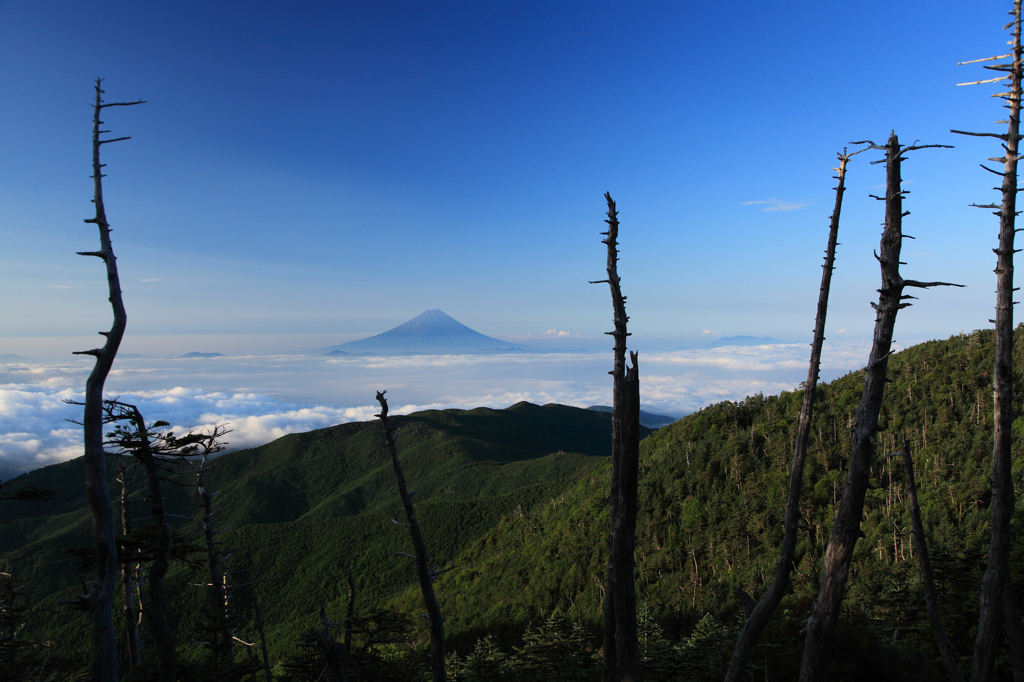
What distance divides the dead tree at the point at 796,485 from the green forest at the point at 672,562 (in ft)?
1.72

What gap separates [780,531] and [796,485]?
36372 mm

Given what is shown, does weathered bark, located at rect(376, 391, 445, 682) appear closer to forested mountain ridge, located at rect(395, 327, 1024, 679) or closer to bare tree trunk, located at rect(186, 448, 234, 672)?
bare tree trunk, located at rect(186, 448, 234, 672)

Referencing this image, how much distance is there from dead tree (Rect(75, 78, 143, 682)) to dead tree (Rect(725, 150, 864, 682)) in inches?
502

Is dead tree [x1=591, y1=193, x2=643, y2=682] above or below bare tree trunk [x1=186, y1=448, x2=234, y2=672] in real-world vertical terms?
above

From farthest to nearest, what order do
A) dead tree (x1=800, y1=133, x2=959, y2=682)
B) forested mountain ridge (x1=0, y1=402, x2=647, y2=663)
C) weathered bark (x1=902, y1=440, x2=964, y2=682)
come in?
forested mountain ridge (x1=0, y1=402, x2=647, y2=663) → weathered bark (x1=902, y1=440, x2=964, y2=682) → dead tree (x1=800, y1=133, x2=959, y2=682)

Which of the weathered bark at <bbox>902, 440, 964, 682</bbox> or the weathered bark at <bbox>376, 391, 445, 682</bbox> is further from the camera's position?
the weathered bark at <bbox>376, 391, 445, 682</bbox>

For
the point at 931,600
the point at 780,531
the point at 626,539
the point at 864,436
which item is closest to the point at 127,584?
the point at 626,539

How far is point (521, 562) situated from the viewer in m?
64.6

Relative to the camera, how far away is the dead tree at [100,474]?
10891 mm

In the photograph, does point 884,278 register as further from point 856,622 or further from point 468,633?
point 468,633

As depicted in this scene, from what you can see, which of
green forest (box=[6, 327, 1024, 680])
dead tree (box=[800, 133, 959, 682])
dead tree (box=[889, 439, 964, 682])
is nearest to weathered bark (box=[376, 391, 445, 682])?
green forest (box=[6, 327, 1024, 680])

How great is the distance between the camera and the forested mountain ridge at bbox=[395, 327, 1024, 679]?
21.6 metres

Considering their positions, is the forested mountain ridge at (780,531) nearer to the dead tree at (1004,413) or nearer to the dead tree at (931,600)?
the dead tree at (931,600)

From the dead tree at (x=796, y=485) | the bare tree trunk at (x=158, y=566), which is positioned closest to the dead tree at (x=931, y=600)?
the dead tree at (x=796, y=485)
